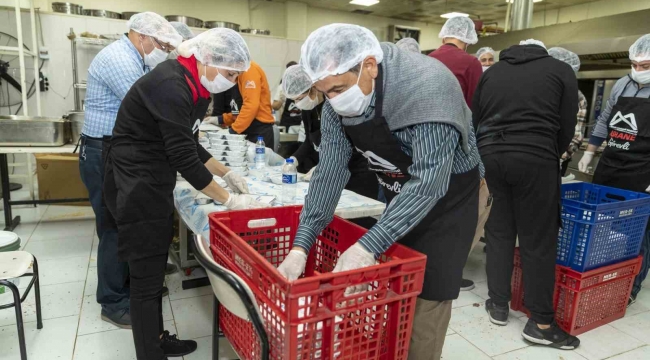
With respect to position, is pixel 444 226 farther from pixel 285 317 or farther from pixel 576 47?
pixel 576 47

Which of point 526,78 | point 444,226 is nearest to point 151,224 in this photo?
point 444,226

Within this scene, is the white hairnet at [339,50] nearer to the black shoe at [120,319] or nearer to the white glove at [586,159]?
the black shoe at [120,319]

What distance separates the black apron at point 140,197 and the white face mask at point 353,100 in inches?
28.7

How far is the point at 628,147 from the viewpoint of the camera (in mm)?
2584

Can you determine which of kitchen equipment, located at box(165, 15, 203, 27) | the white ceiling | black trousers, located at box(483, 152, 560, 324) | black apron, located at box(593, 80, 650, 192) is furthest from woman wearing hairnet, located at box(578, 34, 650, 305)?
the white ceiling

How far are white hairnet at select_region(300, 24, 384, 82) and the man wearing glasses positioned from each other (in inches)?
54.2

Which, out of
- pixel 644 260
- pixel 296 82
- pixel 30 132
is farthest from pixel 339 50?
pixel 30 132

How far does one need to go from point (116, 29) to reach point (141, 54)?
4544 mm

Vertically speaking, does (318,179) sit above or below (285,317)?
above

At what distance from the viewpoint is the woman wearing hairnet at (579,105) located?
2.76m

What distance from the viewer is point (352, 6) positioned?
29.0 ft

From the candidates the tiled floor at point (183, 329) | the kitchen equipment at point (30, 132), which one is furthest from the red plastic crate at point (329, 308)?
the kitchen equipment at point (30, 132)

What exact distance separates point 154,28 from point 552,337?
8.70 feet

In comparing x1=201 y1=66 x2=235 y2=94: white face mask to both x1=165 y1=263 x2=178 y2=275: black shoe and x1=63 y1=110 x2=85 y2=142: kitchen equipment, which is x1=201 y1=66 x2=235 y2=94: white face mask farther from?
x1=63 y1=110 x2=85 y2=142: kitchen equipment
